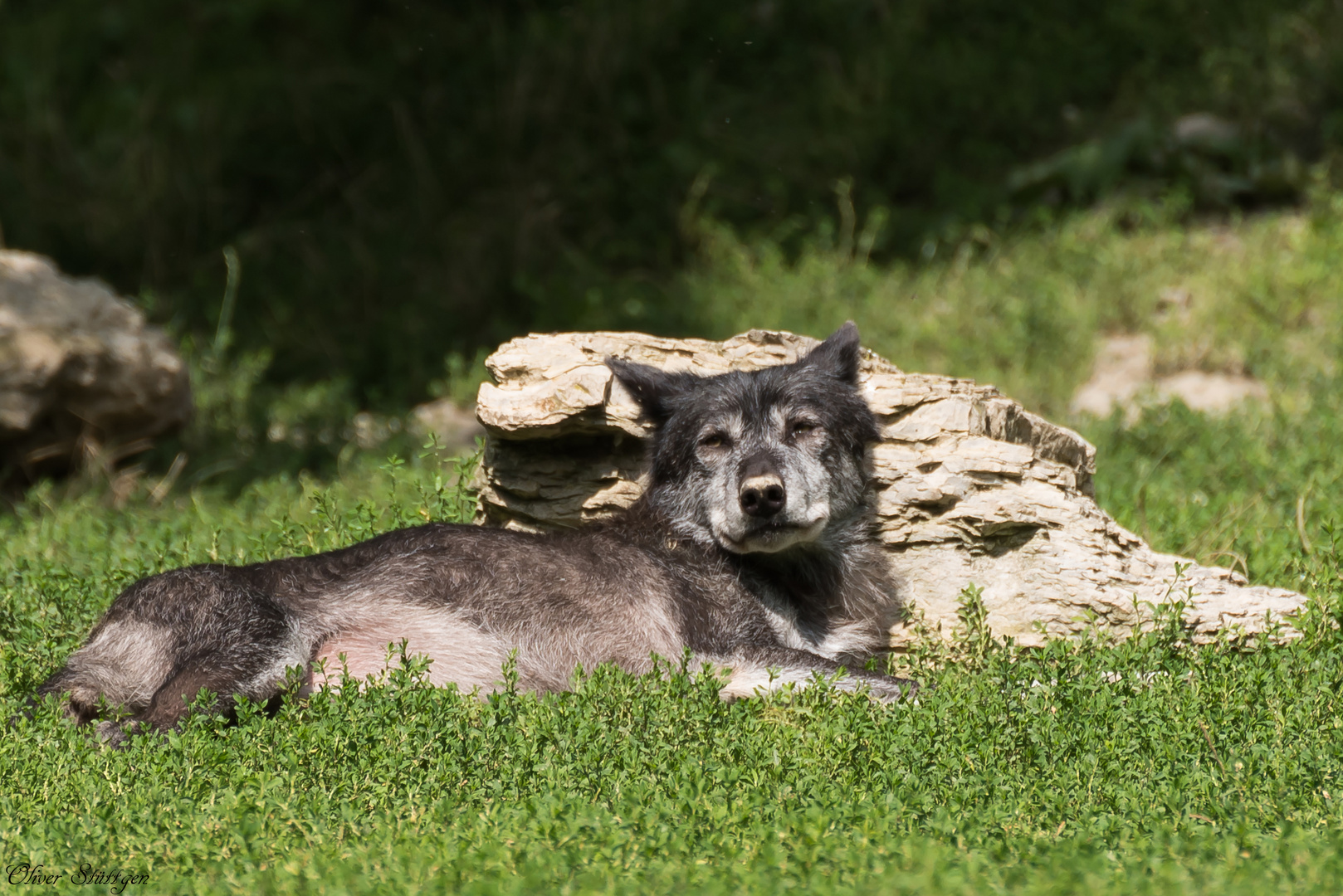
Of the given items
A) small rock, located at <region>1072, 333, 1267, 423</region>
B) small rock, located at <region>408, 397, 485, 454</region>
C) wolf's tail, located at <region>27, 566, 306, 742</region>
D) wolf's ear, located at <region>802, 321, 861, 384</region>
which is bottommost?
small rock, located at <region>408, 397, 485, 454</region>

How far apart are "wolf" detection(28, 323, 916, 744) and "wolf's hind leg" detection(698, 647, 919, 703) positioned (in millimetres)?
11

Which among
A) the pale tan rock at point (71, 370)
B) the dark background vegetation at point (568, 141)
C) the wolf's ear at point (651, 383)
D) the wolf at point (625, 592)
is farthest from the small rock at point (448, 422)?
the wolf at point (625, 592)

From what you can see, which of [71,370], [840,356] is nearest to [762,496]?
[840,356]

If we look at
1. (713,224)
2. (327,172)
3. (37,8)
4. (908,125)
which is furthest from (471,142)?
(37,8)

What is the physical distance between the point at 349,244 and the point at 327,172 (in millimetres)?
1221

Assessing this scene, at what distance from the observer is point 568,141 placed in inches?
575

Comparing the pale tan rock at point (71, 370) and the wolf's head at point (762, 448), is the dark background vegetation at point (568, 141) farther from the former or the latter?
the wolf's head at point (762, 448)

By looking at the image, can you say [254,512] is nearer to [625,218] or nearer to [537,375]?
[537,375]

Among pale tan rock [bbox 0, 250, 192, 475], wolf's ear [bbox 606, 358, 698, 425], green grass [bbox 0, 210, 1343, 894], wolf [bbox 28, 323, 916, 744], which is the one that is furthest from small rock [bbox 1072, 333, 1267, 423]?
pale tan rock [bbox 0, 250, 192, 475]

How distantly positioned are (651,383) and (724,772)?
2574 millimetres

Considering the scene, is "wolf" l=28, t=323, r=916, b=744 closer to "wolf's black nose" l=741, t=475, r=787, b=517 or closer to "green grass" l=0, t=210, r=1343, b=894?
"wolf's black nose" l=741, t=475, r=787, b=517

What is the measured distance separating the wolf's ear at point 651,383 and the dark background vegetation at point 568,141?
5.58 m

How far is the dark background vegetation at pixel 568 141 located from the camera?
13109 millimetres

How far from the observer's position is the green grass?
380 centimetres
